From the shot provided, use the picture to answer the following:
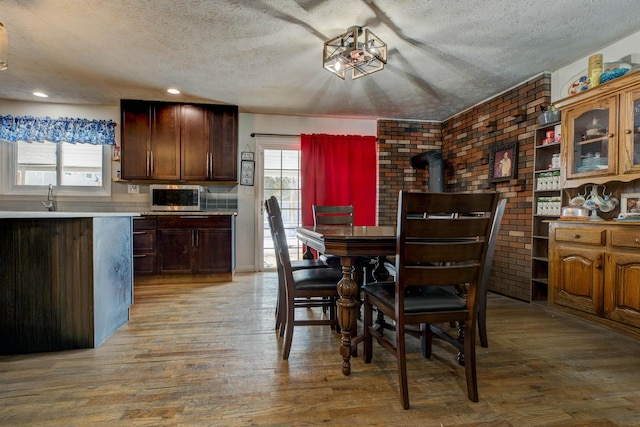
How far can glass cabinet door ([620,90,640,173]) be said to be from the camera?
223cm

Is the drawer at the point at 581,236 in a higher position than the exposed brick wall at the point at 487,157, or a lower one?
lower

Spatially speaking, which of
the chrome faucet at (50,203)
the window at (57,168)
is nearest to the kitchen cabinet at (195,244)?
the window at (57,168)

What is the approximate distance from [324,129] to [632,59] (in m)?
3.25

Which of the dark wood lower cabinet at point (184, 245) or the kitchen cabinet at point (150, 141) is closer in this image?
the dark wood lower cabinet at point (184, 245)

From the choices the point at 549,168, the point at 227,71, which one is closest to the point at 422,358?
the point at 549,168

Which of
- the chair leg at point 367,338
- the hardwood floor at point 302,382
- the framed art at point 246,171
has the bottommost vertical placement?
the hardwood floor at point 302,382

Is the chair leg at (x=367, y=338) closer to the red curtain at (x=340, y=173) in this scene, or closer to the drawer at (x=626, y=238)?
the drawer at (x=626, y=238)

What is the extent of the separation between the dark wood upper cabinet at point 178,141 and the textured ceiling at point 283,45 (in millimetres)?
196

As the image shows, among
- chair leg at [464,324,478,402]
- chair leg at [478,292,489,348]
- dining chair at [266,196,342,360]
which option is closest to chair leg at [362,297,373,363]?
dining chair at [266,196,342,360]

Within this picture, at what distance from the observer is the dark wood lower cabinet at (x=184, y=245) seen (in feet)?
12.2

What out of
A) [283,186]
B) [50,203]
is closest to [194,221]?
[283,186]

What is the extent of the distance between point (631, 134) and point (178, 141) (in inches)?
179

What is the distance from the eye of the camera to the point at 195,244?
151 inches

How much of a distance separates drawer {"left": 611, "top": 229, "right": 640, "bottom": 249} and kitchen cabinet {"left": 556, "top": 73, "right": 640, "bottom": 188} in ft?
1.26
